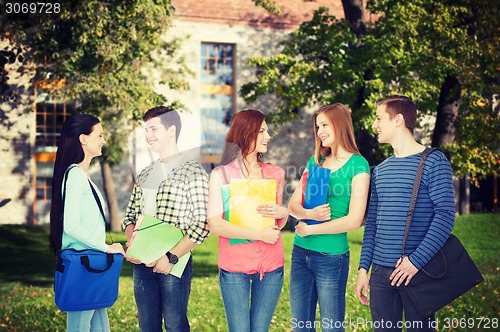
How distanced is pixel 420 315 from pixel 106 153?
2106cm

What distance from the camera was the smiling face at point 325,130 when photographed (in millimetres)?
5316

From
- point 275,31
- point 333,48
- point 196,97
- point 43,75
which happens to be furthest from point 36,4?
point 275,31

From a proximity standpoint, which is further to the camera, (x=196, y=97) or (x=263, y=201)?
(x=196, y=97)

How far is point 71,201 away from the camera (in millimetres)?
5105

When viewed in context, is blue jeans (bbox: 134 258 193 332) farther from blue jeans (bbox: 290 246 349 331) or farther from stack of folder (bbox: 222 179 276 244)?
blue jeans (bbox: 290 246 349 331)

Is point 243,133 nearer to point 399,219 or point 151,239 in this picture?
point 151,239

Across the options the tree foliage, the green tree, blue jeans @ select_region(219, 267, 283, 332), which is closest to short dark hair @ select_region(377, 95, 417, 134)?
blue jeans @ select_region(219, 267, 283, 332)

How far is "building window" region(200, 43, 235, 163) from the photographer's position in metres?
33.6

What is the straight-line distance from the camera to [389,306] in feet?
16.8

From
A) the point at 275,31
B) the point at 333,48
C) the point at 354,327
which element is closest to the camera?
the point at 354,327

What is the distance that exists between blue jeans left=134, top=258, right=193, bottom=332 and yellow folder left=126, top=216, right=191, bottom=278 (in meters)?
0.18

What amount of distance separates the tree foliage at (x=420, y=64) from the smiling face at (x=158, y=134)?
11.1 m

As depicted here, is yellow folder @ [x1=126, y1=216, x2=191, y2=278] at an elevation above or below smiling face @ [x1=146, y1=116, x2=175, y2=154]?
below

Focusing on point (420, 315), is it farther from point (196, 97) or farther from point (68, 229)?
point (196, 97)
